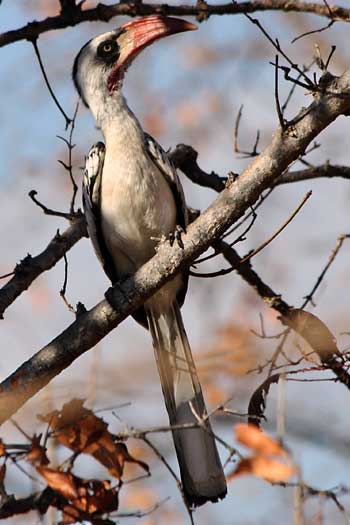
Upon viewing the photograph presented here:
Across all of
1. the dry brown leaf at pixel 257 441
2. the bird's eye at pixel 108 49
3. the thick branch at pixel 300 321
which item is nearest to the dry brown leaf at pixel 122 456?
the dry brown leaf at pixel 257 441

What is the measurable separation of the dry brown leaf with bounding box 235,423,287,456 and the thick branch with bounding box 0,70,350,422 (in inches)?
35.9

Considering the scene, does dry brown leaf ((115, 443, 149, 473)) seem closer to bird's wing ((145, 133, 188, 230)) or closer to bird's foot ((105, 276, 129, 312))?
bird's foot ((105, 276, 129, 312))

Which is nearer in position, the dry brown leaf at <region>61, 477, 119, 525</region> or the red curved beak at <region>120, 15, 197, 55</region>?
the dry brown leaf at <region>61, 477, 119, 525</region>

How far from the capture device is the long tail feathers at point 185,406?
12.8 feet

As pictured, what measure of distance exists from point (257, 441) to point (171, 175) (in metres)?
2.20

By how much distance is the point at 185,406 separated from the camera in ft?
14.1

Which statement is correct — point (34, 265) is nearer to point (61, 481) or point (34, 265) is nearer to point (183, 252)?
point (183, 252)

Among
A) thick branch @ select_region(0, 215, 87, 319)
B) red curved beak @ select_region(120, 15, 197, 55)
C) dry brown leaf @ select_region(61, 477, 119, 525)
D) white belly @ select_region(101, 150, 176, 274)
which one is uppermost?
red curved beak @ select_region(120, 15, 197, 55)

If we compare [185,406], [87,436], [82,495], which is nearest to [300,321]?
[185,406]

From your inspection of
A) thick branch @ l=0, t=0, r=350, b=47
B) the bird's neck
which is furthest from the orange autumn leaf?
thick branch @ l=0, t=0, r=350, b=47

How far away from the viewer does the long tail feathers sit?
3.89m

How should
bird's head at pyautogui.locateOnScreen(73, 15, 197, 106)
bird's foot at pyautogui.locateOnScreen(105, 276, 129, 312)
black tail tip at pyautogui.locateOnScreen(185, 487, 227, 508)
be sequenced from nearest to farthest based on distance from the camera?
bird's foot at pyautogui.locateOnScreen(105, 276, 129, 312)
black tail tip at pyautogui.locateOnScreen(185, 487, 227, 508)
bird's head at pyautogui.locateOnScreen(73, 15, 197, 106)

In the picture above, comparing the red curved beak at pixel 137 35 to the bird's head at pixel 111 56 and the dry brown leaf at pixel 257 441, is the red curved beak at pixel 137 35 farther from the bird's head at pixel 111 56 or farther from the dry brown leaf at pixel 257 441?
the dry brown leaf at pixel 257 441

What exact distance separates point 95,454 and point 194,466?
40.8 inches
